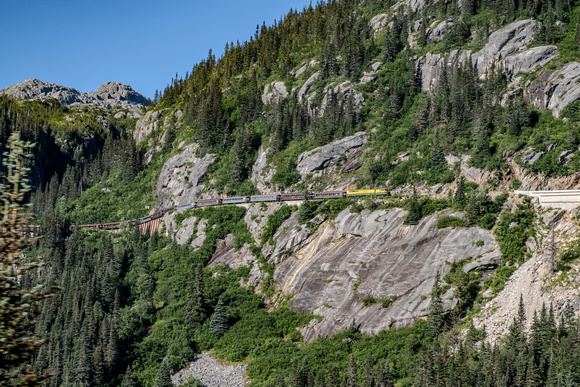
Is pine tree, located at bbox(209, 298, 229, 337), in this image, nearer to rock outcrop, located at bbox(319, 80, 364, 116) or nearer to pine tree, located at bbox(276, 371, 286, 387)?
pine tree, located at bbox(276, 371, 286, 387)

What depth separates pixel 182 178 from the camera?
139875 mm

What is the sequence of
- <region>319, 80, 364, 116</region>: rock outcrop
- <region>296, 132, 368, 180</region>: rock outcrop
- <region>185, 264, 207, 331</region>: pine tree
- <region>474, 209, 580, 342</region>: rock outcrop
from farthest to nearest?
<region>319, 80, 364, 116</region>: rock outcrop, <region>296, 132, 368, 180</region>: rock outcrop, <region>185, 264, 207, 331</region>: pine tree, <region>474, 209, 580, 342</region>: rock outcrop

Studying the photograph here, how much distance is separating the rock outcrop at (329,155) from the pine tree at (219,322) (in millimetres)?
37531

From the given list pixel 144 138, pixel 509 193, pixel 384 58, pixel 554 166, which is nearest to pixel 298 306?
pixel 509 193

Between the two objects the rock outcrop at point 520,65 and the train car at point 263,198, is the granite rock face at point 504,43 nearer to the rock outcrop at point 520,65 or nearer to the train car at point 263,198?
the rock outcrop at point 520,65

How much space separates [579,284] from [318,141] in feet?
229

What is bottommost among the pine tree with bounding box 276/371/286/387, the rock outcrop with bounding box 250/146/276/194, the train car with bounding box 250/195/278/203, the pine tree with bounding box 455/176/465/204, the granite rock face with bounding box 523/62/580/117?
the pine tree with bounding box 276/371/286/387

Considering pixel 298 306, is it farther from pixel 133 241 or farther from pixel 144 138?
pixel 144 138

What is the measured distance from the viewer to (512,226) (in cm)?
7669

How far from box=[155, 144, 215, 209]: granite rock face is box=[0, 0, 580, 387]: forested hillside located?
0.71 m

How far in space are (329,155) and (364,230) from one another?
101 feet

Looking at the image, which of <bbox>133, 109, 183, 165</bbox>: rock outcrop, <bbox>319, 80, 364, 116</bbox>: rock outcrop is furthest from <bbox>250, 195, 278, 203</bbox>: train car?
<bbox>133, 109, 183, 165</bbox>: rock outcrop

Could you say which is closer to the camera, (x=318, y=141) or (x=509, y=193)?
(x=509, y=193)

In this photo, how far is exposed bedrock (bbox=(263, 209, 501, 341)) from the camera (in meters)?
79.5
